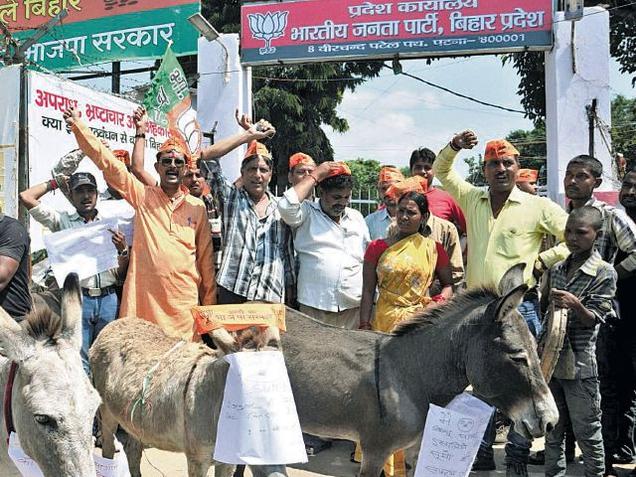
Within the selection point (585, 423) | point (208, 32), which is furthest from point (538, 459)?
point (208, 32)

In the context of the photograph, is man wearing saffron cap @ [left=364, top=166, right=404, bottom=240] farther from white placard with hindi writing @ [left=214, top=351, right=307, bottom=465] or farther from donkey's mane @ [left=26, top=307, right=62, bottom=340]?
donkey's mane @ [left=26, top=307, right=62, bottom=340]

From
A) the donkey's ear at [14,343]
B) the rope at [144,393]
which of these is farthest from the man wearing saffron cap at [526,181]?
the donkey's ear at [14,343]

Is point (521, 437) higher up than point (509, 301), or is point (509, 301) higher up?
point (509, 301)

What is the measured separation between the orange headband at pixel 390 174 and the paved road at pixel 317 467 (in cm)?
224

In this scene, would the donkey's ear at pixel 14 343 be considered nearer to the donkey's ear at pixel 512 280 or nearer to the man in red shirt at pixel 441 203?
the donkey's ear at pixel 512 280

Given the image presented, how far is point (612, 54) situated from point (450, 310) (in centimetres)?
1428

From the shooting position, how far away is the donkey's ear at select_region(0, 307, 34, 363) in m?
2.55

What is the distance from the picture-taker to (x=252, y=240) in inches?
163

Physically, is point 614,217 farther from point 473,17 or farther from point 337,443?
point 473,17

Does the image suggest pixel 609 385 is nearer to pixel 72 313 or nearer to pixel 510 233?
pixel 510 233

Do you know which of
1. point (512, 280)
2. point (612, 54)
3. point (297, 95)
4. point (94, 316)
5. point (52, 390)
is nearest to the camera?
point (52, 390)

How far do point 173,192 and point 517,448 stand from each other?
267 centimetres

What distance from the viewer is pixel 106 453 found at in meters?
4.17

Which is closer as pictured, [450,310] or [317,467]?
[450,310]
